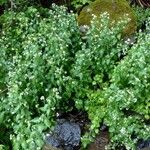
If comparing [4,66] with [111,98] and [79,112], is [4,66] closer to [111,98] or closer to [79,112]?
[79,112]

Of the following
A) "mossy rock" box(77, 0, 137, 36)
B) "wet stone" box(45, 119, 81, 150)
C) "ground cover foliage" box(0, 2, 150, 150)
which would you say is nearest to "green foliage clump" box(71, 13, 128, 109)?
"ground cover foliage" box(0, 2, 150, 150)

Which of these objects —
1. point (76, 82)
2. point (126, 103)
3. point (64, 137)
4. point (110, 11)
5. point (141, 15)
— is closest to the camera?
point (126, 103)

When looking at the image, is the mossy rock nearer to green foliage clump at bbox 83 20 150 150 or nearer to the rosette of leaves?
the rosette of leaves

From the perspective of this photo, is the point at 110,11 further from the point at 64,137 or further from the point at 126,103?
the point at 64,137

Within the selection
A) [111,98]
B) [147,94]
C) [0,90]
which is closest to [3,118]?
[0,90]

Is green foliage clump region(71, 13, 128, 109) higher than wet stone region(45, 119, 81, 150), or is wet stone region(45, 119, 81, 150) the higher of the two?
green foliage clump region(71, 13, 128, 109)

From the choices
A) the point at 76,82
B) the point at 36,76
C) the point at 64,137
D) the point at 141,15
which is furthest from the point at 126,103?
the point at 141,15
